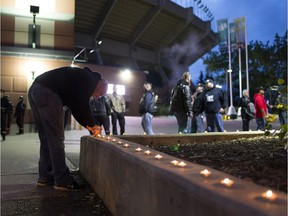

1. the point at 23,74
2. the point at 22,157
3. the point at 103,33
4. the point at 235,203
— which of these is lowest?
the point at 22,157

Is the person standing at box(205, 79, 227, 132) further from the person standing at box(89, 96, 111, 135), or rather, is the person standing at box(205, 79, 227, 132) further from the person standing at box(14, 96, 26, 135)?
the person standing at box(14, 96, 26, 135)

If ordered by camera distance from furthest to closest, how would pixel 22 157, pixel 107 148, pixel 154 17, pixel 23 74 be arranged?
1. pixel 154 17
2. pixel 23 74
3. pixel 22 157
4. pixel 107 148

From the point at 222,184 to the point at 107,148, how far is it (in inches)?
71.5

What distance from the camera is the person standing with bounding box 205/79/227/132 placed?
8070 mm

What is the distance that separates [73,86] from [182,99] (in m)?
4.06

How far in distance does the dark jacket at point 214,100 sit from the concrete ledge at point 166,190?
4934 mm

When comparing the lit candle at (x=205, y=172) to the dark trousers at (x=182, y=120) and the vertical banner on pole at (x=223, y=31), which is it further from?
the vertical banner on pole at (x=223, y=31)

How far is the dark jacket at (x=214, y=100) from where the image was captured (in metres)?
8.08

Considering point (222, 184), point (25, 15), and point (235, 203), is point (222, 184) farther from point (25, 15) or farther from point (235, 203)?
point (25, 15)

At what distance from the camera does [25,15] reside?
14.2m

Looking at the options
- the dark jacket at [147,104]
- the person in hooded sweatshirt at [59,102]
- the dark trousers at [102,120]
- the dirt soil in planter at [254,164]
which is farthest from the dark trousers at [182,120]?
the dirt soil in planter at [254,164]

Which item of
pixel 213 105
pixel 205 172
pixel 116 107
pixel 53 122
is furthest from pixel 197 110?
pixel 205 172

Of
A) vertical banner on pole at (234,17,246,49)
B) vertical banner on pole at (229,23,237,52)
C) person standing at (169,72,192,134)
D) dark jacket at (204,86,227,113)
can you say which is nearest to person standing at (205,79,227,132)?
dark jacket at (204,86,227,113)

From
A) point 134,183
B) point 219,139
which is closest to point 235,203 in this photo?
point 134,183
